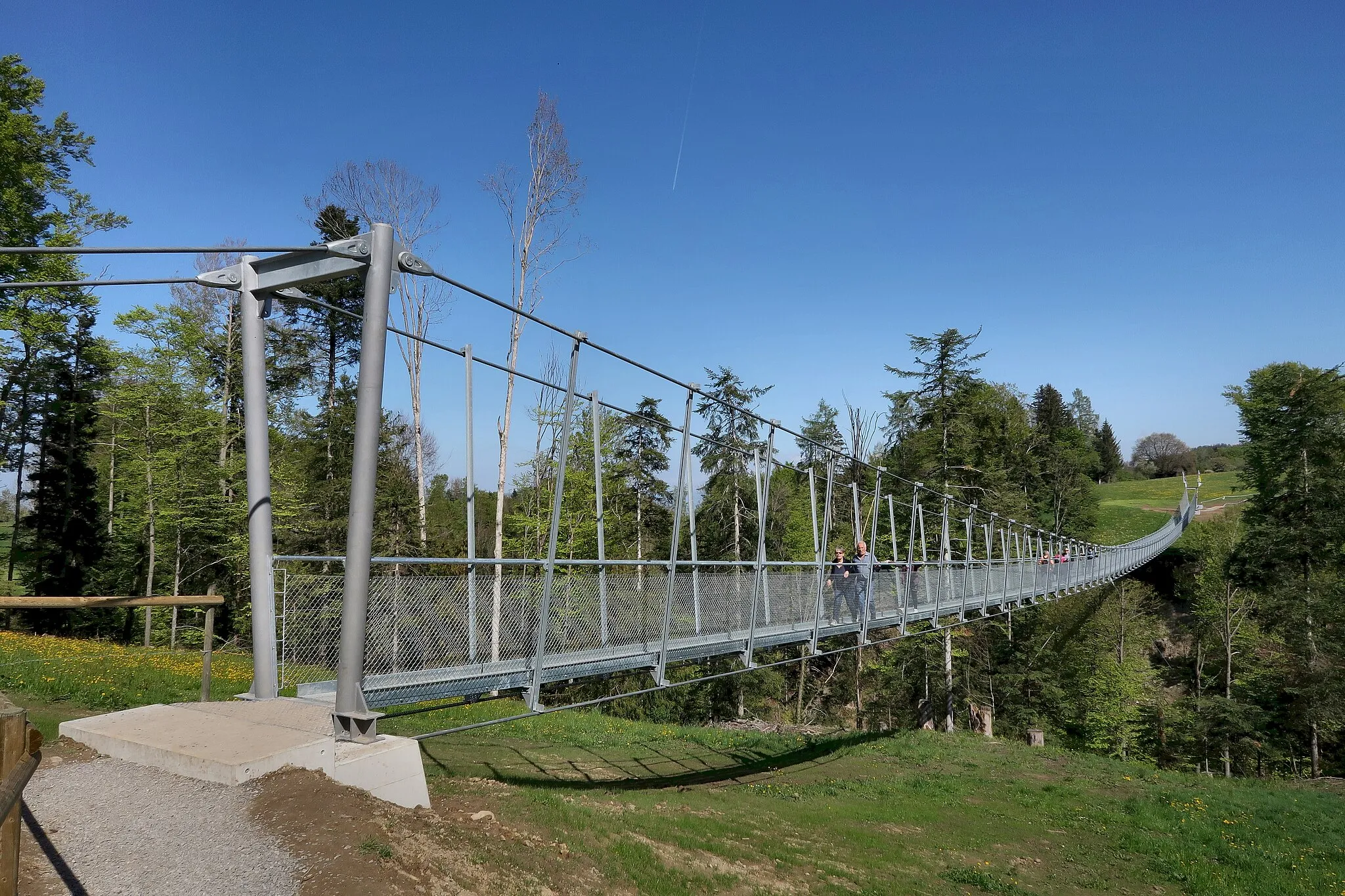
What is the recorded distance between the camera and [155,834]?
383 cm

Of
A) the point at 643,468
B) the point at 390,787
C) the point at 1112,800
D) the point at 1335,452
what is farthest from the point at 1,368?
the point at 1335,452

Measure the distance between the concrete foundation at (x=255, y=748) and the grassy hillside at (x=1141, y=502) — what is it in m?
57.7

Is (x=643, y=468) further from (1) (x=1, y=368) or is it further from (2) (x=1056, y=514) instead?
(2) (x=1056, y=514)

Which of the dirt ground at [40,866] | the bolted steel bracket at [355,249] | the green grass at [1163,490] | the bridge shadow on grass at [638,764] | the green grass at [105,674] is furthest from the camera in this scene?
the green grass at [1163,490]

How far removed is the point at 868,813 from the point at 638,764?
11.4 feet

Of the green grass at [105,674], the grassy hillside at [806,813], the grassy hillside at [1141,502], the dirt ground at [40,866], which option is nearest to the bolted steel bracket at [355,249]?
the dirt ground at [40,866]

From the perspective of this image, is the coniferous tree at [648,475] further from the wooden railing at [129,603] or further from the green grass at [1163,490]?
the green grass at [1163,490]

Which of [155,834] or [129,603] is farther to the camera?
[129,603]

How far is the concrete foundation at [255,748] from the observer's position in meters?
4.49

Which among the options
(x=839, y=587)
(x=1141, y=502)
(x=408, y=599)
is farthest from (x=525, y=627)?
(x=1141, y=502)

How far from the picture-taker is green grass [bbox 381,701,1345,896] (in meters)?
6.32

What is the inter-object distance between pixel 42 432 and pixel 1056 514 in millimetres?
52388

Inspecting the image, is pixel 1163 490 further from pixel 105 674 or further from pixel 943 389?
pixel 105 674

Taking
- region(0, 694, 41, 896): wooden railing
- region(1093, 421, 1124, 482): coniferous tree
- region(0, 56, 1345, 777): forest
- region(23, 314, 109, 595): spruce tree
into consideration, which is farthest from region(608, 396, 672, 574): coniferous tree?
region(1093, 421, 1124, 482): coniferous tree
